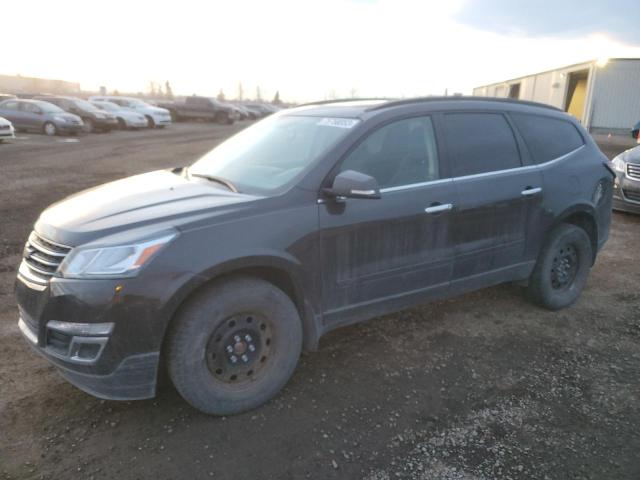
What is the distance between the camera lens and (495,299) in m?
4.74

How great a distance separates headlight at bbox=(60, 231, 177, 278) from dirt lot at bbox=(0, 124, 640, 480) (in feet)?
3.10

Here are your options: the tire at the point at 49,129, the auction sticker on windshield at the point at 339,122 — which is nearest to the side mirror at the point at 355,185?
the auction sticker on windshield at the point at 339,122

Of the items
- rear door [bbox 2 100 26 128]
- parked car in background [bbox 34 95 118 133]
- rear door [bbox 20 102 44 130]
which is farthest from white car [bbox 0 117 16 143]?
parked car in background [bbox 34 95 118 133]

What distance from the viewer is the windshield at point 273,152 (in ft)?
10.4

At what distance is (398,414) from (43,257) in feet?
7.32

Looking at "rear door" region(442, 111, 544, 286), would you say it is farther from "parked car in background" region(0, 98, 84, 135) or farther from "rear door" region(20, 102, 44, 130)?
"rear door" region(20, 102, 44, 130)

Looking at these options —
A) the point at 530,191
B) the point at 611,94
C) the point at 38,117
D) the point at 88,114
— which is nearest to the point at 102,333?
the point at 530,191

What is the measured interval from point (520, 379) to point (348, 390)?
121 centimetres

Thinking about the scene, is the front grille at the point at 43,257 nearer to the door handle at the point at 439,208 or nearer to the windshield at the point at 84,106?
the door handle at the point at 439,208

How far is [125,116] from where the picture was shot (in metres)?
24.3

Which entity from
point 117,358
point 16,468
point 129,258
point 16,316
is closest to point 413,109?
point 129,258

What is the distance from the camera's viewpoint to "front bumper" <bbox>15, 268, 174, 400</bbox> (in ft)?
7.97

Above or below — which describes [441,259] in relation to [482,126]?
below

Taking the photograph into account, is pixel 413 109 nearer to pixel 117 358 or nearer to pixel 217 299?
pixel 217 299
